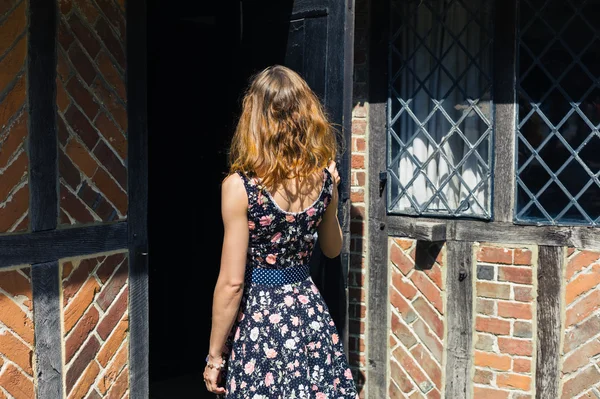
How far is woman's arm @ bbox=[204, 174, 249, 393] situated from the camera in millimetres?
2686

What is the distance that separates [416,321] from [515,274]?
2.32 feet

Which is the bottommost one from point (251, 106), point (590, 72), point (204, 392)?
point (204, 392)

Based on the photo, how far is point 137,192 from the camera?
359 centimetres

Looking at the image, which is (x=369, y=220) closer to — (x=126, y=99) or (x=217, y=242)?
(x=217, y=242)

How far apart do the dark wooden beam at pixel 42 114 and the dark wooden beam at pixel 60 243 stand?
2.3 inches

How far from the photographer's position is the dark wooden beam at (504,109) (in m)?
4.16

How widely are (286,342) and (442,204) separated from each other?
6.44 ft

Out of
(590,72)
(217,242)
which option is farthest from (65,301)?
(590,72)

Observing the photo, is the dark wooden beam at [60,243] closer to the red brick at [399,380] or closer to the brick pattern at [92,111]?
the brick pattern at [92,111]

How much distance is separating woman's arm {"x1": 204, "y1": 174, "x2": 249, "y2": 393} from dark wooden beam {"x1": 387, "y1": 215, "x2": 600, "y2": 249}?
1847mm

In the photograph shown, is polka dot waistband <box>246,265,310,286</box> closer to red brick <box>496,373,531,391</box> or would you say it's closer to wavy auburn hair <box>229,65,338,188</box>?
wavy auburn hair <box>229,65,338,188</box>

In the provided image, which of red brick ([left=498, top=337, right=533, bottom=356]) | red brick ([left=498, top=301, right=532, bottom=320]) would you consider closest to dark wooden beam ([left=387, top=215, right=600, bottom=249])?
red brick ([left=498, top=301, right=532, bottom=320])

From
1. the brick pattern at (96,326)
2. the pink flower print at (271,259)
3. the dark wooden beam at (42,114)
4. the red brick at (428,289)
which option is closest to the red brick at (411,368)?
the red brick at (428,289)

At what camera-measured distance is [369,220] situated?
15.2ft
